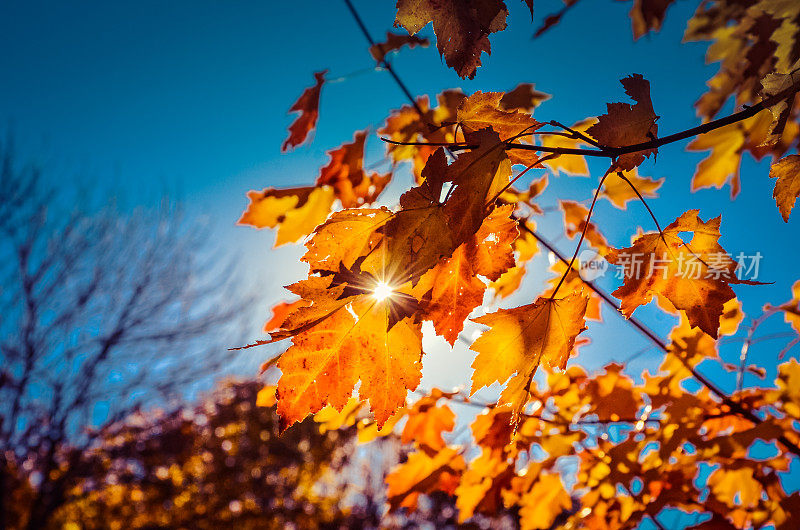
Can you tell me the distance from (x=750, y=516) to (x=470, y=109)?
5.95ft

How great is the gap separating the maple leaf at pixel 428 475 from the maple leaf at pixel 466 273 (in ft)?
3.87

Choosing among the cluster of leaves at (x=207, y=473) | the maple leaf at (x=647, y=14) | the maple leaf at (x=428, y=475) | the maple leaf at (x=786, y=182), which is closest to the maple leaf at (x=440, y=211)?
the maple leaf at (x=786, y=182)

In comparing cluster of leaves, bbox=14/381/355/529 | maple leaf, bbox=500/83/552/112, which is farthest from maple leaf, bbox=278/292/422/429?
cluster of leaves, bbox=14/381/355/529

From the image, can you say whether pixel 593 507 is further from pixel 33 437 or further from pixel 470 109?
pixel 33 437

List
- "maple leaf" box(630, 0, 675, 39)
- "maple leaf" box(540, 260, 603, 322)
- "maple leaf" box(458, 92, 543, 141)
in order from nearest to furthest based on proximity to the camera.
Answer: "maple leaf" box(458, 92, 543, 141), "maple leaf" box(540, 260, 603, 322), "maple leaf" box(630, 0, 675, 39)

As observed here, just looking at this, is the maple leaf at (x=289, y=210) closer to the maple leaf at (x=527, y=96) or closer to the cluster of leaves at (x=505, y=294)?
the cluster of leaves at (x=505, y=294)

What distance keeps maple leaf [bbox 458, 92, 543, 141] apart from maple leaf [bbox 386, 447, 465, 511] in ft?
4.66

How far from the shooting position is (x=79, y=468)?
6.84 m

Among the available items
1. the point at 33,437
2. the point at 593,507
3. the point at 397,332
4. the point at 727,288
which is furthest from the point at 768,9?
the point at 33,437

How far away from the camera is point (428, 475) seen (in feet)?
5.85

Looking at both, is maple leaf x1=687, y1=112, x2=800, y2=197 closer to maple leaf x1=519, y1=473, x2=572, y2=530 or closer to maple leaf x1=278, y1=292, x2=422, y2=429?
maple leaf x1=519, y1=473, x2=572, y2=530

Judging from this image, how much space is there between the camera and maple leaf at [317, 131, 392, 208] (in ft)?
5.24

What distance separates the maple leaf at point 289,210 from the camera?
153cm

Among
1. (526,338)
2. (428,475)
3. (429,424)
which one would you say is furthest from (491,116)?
(428,475)
